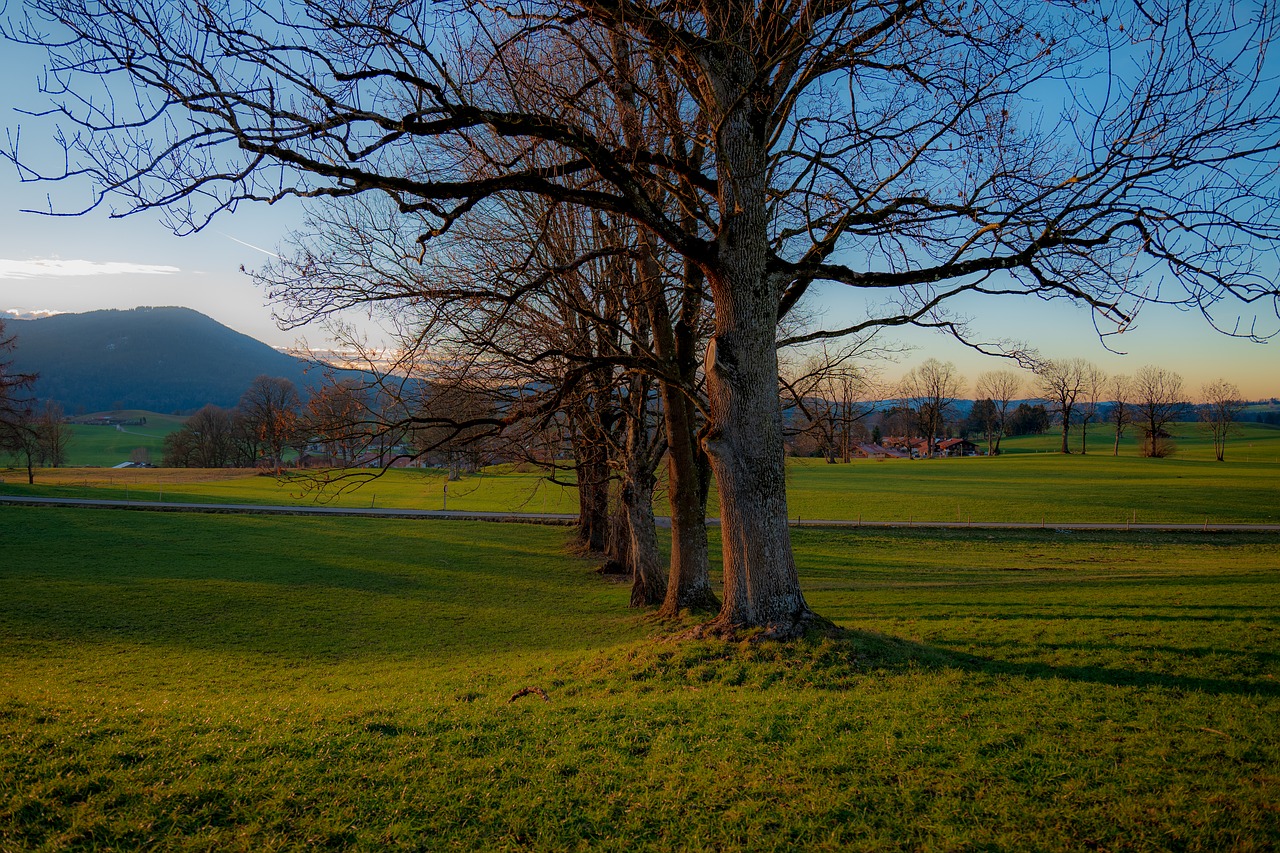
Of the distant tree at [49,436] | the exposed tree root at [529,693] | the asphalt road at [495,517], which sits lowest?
the asphalt road at [495,517]

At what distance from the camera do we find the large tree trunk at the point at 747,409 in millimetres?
7250

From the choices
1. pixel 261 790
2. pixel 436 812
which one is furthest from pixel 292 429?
pixel 436 812

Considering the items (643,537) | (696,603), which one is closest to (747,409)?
(696,603)

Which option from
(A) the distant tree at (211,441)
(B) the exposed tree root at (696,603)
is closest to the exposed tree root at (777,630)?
(B) the exposed tree root at (696,603)

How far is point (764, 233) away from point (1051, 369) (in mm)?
4609

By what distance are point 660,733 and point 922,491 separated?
4372 cm

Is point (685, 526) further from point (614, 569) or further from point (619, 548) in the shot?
point (619, 548)

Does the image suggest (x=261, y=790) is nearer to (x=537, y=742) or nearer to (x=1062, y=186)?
(x=537, y=742)

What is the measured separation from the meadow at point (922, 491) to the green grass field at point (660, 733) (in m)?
11.0

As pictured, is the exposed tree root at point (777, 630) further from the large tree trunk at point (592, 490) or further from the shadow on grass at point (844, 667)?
the large tree trunk at point (592, 490)

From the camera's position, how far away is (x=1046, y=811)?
145 inches

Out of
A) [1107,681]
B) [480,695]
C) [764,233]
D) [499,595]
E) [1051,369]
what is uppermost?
[764,233]

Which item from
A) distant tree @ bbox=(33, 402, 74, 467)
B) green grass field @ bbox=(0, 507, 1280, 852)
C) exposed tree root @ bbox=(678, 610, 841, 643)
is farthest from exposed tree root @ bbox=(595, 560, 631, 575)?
distant tree @ bbox=(33, 402, 74, 467)

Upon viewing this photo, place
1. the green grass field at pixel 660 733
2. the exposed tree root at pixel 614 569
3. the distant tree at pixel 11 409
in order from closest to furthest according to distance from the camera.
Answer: the green grass field at pixel 660 733 → the exposed tree root at pixel 614 569 → the distant tree at pixel 11 409
